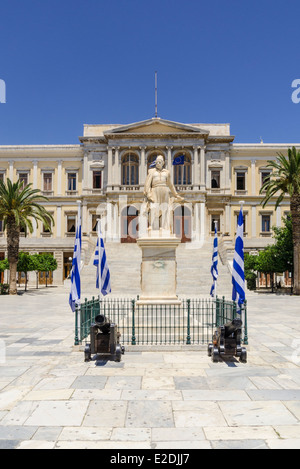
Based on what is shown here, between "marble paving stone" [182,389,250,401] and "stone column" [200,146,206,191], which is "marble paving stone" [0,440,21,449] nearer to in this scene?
"marble paving stone" [182,389,250,401]

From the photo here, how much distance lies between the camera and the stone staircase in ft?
89.2

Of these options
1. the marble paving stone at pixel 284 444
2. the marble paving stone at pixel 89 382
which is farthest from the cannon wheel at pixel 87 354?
the marble paving stone at pixel 284 444

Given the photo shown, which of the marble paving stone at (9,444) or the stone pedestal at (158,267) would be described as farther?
the stone pedestal at (158,267)

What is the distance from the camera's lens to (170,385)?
7.04m

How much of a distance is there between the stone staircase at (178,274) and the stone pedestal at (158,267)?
45.7 ft

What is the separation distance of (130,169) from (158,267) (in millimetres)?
37721

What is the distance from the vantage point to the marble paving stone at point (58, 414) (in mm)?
5335

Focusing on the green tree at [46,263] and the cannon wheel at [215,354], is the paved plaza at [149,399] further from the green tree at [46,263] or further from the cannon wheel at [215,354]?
the green tree at [46,263]

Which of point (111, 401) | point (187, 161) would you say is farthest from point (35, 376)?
point (187, 161)

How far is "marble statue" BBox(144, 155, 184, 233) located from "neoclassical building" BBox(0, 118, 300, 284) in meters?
32.1

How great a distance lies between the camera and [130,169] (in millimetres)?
48375

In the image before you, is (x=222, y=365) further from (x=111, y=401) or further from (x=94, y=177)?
(x=94, y=177)

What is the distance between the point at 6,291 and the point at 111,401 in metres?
27.1

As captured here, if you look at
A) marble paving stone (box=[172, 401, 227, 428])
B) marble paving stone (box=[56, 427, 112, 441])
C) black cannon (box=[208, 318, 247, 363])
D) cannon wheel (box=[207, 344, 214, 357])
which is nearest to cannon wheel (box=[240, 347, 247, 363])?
black cannon (box=[208, 318, 247, 363])
